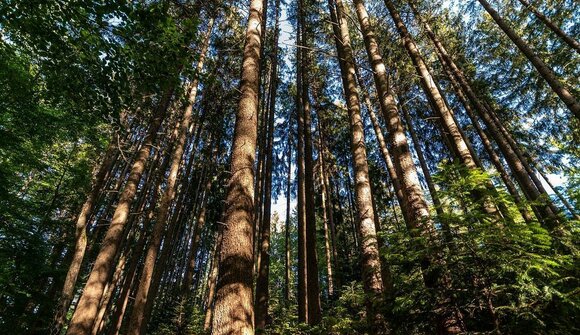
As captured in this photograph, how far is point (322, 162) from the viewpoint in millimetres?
17672

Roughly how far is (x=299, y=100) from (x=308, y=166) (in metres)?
3.31

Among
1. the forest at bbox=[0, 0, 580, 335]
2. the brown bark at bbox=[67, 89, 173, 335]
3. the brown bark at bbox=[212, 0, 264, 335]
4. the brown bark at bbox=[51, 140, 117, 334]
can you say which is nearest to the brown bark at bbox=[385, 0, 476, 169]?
the forest at bbox=[0, 0, 580, 335]

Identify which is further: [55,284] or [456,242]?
[55,284]

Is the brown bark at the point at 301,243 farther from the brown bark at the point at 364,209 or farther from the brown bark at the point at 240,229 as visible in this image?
the brown bark at the point at 240,229

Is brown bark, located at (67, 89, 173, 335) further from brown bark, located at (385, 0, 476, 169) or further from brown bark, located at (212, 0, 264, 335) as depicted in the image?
brown bark, located at (385, 0, 476, 169)

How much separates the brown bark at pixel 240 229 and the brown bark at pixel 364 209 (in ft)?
4.73

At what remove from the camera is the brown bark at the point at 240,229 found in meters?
3.19

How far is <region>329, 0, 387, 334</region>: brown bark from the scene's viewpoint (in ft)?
13.1

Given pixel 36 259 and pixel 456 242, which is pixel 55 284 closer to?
pixel 36 259


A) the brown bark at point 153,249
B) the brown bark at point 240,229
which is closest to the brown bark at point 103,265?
the brown bark at point 153,249

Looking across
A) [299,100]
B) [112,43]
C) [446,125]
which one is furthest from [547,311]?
[299,100]

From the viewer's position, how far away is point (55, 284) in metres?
13.9

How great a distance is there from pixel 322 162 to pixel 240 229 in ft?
46.4

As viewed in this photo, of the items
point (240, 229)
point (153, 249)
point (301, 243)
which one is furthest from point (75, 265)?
point (240, 229)
